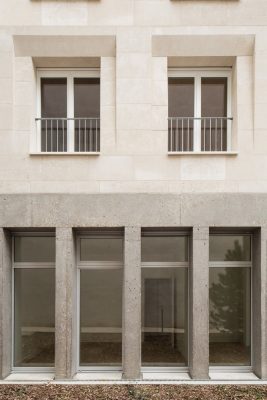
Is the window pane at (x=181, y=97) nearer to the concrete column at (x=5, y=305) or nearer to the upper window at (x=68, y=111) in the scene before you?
the upper window at (x=68, y=111)

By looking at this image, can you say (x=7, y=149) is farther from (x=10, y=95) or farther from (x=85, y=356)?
(x=85, y=356)

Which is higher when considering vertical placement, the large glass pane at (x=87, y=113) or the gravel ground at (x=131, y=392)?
the large glass pane at (x=87, y=113)

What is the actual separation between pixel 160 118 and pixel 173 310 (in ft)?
15.8

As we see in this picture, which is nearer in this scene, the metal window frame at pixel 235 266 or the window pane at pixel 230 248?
the metal window frame at pixel 235 266

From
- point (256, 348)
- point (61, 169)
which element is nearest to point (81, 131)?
point (61, 169)

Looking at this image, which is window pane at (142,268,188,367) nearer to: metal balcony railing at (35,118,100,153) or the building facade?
the building facade

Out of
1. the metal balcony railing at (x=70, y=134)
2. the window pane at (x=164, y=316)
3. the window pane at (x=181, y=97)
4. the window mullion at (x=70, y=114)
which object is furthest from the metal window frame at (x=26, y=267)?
the window pane at (x=181, y=97)

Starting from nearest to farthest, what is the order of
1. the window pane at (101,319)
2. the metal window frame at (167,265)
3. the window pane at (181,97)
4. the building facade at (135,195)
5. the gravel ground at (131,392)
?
the gravel ground at (131,392) < the building facade at (135,195) < the metal window frame at (167,265) < the window pane at (101,319) < the window pane at (181,97)

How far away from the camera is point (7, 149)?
30.6ft

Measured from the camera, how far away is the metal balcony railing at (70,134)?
32.3ft

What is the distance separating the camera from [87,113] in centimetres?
988

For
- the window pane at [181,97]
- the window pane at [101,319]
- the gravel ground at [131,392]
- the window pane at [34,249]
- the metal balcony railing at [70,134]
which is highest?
the window pane at [181,97]

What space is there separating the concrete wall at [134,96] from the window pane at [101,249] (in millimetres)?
1387

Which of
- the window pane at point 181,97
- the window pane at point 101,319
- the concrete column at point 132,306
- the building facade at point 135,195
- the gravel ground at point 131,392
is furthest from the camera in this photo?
the window pane at point 181,97
